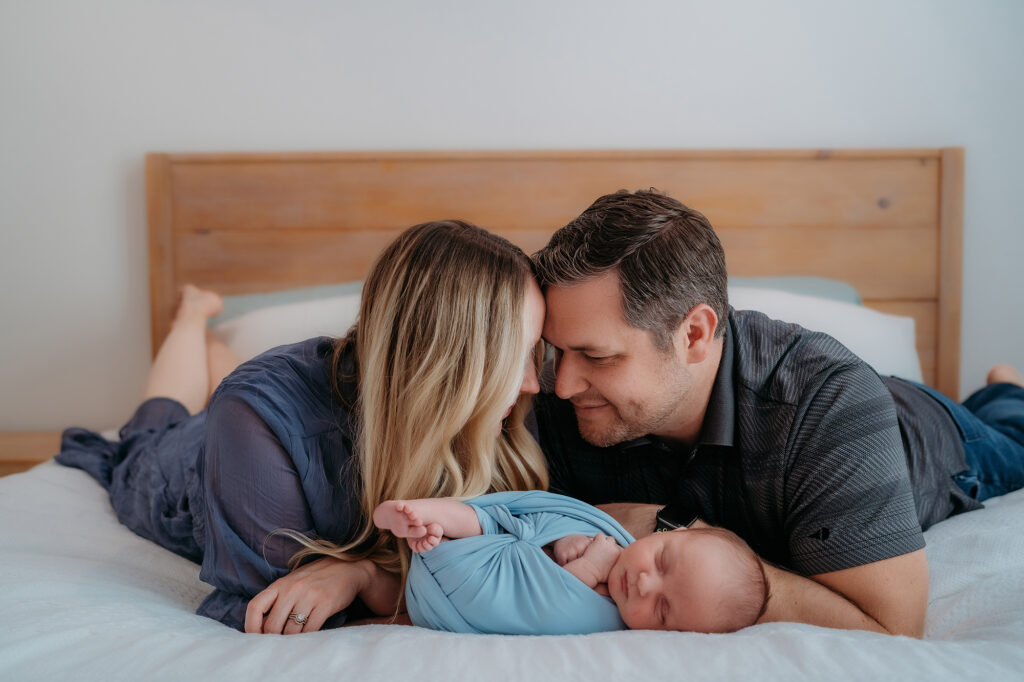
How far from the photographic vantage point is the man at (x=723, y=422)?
0.97 metres

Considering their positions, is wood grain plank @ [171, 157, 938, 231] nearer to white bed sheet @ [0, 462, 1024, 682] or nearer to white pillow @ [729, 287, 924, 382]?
white pillow @ [729, 287, 924, 382]

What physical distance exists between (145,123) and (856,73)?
2097 mm

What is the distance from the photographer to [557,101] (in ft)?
7.17

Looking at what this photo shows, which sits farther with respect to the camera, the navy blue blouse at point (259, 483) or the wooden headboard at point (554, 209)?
the wooden headboard at point (554, 209)

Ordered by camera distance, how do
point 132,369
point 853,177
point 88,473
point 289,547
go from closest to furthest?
point 289,547
point 88,473
point 853,177
point 132,369

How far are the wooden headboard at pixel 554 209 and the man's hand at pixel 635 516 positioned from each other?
1130 mm

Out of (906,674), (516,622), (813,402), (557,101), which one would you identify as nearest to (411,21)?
(557,101)

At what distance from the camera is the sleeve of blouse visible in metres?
0.98

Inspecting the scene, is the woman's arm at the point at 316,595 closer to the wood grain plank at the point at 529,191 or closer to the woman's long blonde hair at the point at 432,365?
the woman's long blonde hair at the point at 432,365

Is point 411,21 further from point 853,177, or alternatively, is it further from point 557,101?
point 853,177

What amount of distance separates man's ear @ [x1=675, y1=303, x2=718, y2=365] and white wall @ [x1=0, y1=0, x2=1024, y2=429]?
1133 millimetres

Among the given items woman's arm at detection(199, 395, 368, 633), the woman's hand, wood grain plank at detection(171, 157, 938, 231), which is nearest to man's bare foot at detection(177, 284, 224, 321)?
wood grain plank at detection(171, 157, 938, 231)

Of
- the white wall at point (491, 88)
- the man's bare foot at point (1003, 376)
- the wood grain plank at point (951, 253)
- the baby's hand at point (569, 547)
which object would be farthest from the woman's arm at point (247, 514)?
the wood grain plank at point (951, 253)

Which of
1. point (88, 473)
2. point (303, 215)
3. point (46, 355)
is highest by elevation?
point (303, 215)
